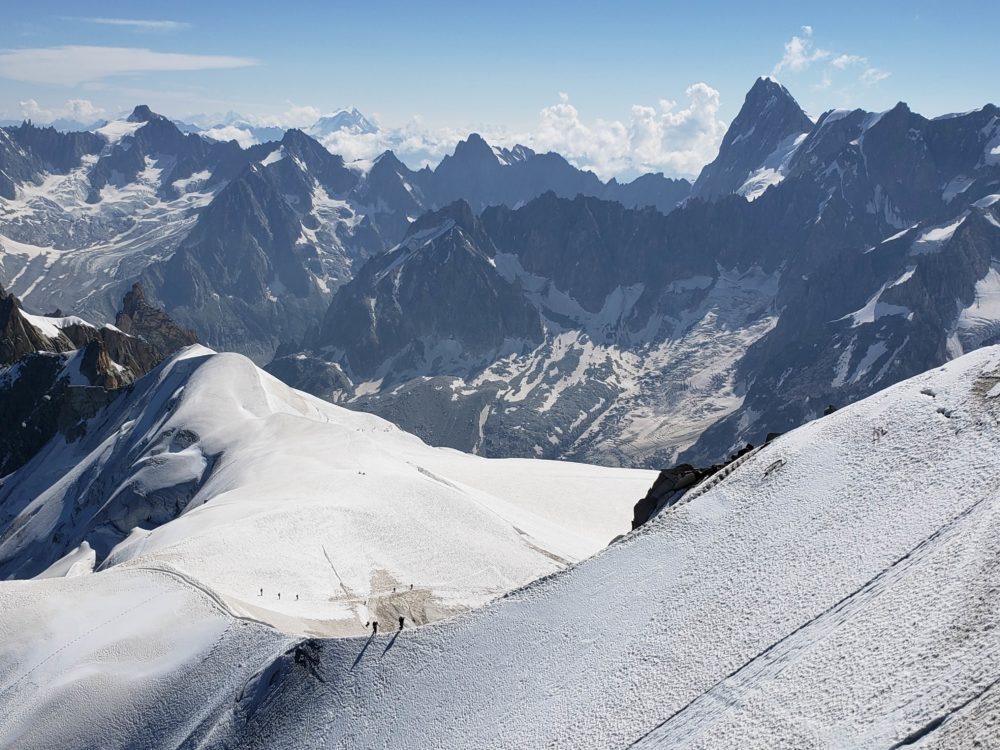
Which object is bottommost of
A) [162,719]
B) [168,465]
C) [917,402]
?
[168,465]

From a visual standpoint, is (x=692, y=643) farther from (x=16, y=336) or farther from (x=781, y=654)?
(x=16, y=336)

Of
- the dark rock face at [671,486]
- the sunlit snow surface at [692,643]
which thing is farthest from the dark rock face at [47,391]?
the dark rock face at [671,486]

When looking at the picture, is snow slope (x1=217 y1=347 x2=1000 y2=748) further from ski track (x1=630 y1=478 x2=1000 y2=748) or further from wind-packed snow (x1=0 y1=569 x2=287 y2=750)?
wind-packed snow (x1=0 y1=569 x2=287 y2=750)

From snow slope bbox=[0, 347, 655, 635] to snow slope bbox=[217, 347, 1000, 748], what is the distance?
12107 millimetres

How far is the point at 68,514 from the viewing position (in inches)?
4510

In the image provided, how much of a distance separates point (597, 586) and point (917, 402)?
18.8 metres

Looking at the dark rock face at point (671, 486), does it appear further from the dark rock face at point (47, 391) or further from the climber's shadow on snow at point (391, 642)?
the dark rock face at point (47, 391)

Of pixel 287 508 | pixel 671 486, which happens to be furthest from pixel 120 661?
pixel 671 486

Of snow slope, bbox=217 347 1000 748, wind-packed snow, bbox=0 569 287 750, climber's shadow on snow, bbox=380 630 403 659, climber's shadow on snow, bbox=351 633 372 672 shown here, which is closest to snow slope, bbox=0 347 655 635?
wind-packed snow, bbox=0 569 287 750

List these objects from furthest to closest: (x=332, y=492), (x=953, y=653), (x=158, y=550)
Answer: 1. (x=332, y=492)
2. (x=158, y=550)
3. (x=953, y=653)

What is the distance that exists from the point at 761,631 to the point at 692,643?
295 cm

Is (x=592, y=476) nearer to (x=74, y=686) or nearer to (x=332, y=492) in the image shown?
(x=332, y=492)

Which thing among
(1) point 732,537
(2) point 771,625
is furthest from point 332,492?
(2) point 771,625

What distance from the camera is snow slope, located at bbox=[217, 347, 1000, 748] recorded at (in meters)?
25.2
